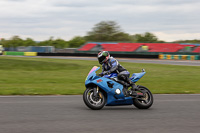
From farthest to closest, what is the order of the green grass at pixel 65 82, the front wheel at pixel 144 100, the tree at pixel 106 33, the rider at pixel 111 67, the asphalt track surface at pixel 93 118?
the tree at pixel 106 33
the green grass at pixel 65 82
the front wheel at pixel 144 100
the rider at pixel 111 67
the asphalt track surface at pixel 93 118

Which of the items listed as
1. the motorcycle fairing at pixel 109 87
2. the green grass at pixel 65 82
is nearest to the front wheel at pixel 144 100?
the motorcycle fairing at pixel 109 87

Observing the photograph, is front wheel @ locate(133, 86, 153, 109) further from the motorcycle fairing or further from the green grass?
the green grass

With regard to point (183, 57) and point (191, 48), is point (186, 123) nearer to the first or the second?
point (183, 57)

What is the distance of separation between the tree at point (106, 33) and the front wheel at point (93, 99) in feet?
335

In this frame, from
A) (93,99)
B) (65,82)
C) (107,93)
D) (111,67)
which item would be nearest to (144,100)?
(107,93)

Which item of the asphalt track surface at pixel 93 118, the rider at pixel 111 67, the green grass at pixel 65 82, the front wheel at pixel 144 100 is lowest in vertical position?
the green grass at pixel 65 82

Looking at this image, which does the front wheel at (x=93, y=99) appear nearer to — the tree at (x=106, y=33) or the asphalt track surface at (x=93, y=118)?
the asphalt track surface at (x=93, y=118)

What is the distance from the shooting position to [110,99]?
7.73 meters

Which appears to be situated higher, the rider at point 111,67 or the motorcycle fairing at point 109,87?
the rider at point 111,67

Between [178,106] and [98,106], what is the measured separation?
7.81ft

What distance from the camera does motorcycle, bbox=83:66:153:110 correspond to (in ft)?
24.8

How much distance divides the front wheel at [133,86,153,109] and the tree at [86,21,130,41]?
333 ft

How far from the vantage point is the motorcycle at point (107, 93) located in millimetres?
7566

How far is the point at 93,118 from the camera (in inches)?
260
